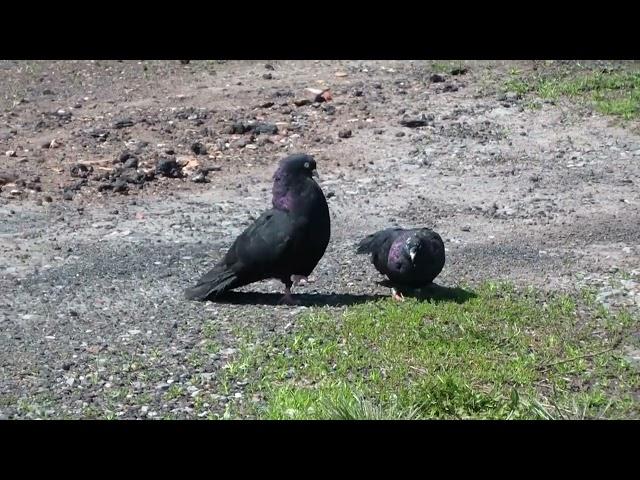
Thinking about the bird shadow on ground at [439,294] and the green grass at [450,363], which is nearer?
the green grass at [450,363]

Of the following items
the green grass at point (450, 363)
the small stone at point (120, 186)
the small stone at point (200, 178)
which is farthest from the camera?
the small stone at point (200, 178)

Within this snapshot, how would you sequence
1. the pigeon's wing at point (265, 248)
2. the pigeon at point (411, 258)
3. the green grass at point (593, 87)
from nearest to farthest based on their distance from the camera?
the pigeon's wing at point (265, 248), the pigeon at point (411, 258), the green grass at point (593, 87)

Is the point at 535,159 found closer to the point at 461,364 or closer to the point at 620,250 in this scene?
the point at 620,250

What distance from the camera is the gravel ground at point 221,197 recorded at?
23.0ft

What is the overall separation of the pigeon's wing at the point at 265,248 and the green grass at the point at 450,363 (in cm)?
48

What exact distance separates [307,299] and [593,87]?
727 centimetres

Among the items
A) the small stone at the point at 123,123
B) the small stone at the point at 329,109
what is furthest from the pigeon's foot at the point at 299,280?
the small stone at the point at 123,123

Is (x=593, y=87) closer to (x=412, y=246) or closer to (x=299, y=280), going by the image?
(x=412, y=246)

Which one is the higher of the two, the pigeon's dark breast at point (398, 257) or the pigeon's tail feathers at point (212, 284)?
the pigeon's dark breast at point (398, 257)

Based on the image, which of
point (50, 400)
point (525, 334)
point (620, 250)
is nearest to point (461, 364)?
point (525, 334)

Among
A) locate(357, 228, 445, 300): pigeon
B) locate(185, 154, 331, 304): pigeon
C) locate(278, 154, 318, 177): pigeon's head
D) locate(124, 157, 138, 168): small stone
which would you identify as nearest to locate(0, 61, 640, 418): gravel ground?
locate(124, 157, 138, 168): small stone

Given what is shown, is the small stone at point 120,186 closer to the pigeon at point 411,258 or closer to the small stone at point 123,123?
the small stone at point 123,123

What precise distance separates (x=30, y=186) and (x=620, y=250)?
583cm

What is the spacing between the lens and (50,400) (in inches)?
244
